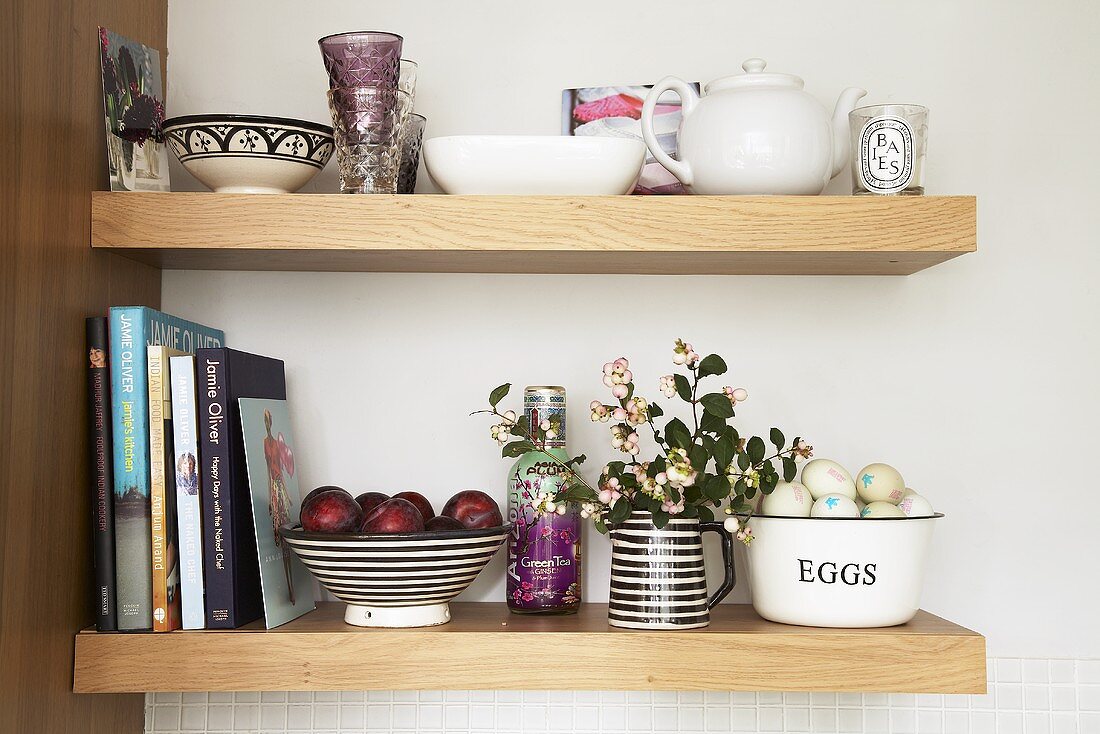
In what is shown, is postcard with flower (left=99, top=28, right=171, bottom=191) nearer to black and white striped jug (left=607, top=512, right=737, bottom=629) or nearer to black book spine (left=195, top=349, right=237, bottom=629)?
black book spine (left=195, top=349, right=237, bottom=629)

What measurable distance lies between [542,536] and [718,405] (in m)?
0.26

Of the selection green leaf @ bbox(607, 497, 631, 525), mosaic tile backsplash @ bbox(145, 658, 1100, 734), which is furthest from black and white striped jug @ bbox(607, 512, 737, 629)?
mosaic tile backsplash @ bbox(145, 658, 1100, 734)

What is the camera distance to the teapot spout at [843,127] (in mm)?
1159

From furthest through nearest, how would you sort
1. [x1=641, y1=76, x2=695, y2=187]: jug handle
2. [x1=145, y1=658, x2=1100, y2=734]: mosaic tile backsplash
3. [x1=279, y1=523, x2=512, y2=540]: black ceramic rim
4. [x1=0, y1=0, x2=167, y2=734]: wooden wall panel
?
1. [x1=145, y1=658, x2=1100, y2=734]: mosaic tile backsplash
2. [x1=641, y1=76, x2=695, y2=187]: jug handle
3. [x1=279, y1=523, x2=512, y2=540]: black ceramic rim
4. [x1=0, y1=0, x2=167, y2=734]: wooden wall panel

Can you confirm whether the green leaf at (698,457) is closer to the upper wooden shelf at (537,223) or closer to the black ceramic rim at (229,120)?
the upper wooden shelf at (537,223)

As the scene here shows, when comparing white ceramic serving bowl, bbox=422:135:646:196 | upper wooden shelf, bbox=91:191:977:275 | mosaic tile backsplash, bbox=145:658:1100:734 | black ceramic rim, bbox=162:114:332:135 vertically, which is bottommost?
mosaic tile backsplash, bbox=145:658:1100:734

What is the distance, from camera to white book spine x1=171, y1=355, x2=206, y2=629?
1069mm

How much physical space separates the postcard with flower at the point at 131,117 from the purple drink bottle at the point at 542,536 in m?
0.53

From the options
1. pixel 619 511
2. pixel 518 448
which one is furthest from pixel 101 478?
pixel 619 511

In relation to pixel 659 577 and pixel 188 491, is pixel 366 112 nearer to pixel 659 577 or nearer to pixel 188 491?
pixel 188 491

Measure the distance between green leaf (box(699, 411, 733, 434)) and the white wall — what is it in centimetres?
21

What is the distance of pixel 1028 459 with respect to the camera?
129 centimetres

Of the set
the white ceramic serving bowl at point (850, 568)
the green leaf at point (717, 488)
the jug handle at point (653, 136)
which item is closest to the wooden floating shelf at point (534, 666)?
the white ceramic serving bowl at point (850, 568)

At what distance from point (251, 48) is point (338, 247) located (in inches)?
17.2
